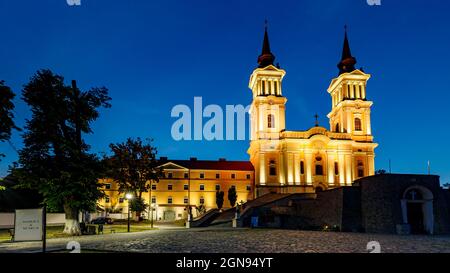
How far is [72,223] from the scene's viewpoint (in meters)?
31.0

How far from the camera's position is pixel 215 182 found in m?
78.5

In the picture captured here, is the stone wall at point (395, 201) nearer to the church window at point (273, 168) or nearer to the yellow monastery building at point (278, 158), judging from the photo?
the yellow monastery building at point (278, 158)

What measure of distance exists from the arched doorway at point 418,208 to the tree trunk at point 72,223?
26.8m

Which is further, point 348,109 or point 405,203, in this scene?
point 348,109

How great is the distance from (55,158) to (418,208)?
30821 millimetres

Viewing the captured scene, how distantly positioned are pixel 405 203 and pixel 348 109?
43198 mm

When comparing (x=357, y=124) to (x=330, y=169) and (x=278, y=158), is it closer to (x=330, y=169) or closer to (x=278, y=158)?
(x=330, y=169)

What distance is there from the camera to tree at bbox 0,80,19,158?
2130cm

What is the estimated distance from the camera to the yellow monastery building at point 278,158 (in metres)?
69.5

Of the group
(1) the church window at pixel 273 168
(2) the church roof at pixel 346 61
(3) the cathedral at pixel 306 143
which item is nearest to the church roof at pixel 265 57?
(3) the cathedral at pixel 306 143

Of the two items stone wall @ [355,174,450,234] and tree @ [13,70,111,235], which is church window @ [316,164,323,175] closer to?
stone wall @ [355,174,450,234]
